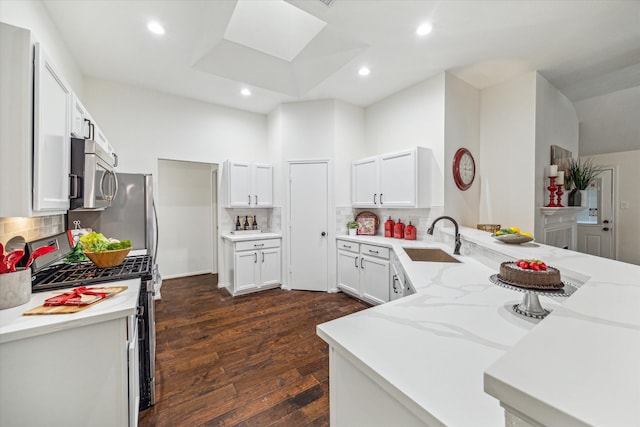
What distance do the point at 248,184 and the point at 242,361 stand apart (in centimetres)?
274

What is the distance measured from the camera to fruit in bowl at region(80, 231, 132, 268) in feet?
5.91

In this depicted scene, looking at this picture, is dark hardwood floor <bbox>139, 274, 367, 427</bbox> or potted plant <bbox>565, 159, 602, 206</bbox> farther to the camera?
potted plant <bbox>565, 159, 602, 206</bbox>

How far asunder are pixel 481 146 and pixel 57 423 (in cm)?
491

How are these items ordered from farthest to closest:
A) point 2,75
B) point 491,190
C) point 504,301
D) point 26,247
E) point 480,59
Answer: point 491,190, point 480,59, point 26,247, point 504,301, point 2,75

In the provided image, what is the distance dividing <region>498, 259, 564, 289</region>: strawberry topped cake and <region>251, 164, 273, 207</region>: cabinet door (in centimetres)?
374

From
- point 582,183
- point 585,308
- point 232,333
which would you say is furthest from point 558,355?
point 582,183

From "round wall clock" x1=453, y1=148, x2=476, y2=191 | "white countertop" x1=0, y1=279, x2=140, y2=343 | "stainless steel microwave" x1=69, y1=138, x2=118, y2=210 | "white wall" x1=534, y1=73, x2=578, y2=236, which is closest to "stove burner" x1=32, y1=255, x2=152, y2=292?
"white countertop" x1=0, y1=279, x2=140, y2=343

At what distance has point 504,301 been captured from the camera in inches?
51.6

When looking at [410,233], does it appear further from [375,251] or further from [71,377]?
[71,377]

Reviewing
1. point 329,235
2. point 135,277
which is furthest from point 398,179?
point 135,277

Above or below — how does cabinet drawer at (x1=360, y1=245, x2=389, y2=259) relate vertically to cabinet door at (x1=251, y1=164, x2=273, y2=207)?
below

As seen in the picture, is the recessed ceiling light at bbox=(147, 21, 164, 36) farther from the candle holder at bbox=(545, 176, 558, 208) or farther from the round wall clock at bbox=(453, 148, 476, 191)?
the candle holder at bbox=(545, 176, 558, 208)

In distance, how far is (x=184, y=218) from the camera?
4965 mm

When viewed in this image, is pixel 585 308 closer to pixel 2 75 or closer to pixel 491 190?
pixel 2 75
